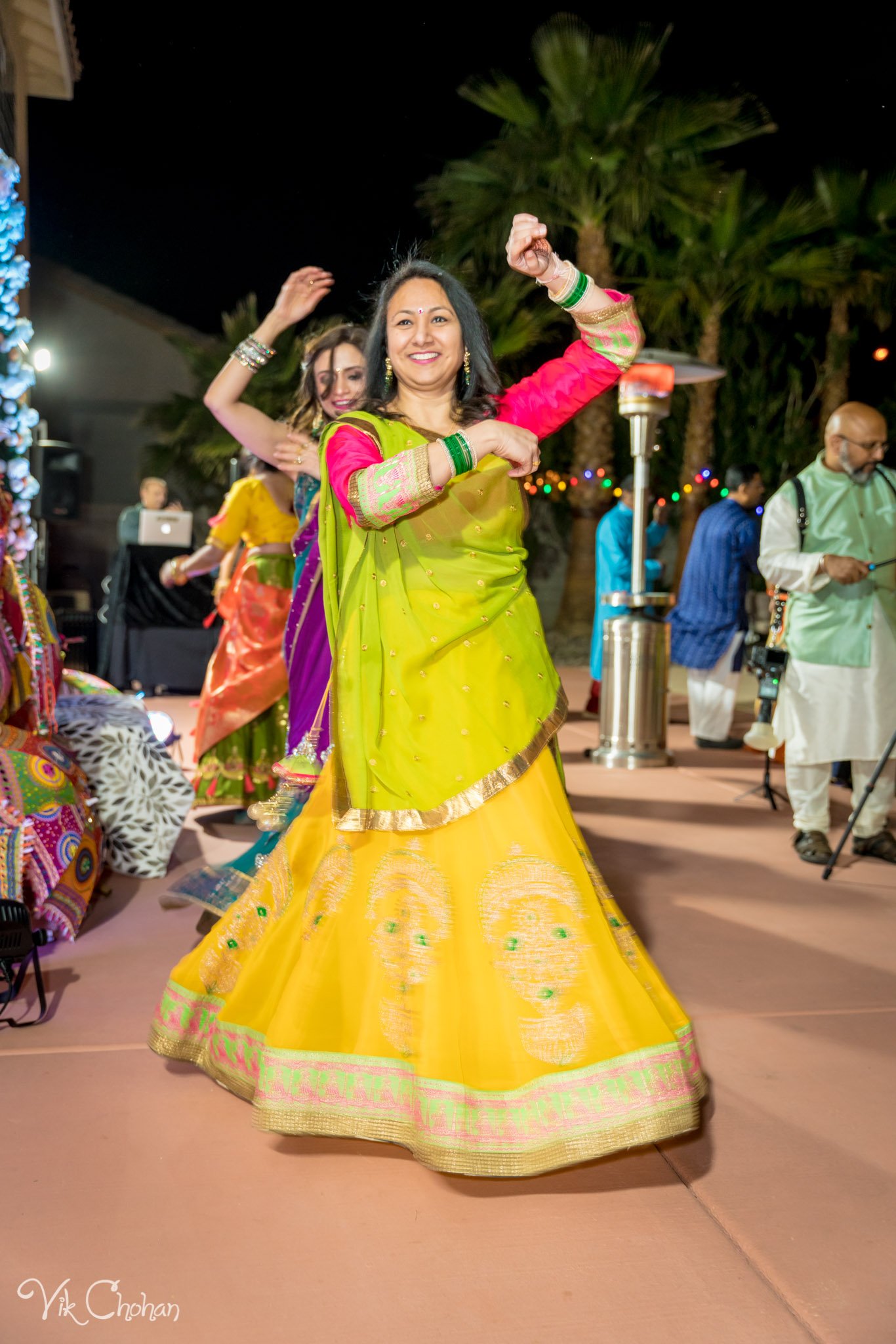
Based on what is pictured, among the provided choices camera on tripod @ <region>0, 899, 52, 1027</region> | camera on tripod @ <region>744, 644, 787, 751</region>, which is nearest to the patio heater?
camera on tripod @ <region>744, 644, 787, 751</region>

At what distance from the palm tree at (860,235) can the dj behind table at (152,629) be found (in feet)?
36.2

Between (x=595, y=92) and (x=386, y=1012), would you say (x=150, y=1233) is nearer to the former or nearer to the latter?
(x=386, y=1012)

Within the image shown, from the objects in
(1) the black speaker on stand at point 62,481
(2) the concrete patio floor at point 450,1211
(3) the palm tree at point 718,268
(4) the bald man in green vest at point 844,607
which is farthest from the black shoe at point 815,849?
(3) the palm tree at point 718,268

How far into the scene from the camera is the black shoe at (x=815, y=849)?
472cm

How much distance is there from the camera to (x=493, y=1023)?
212 cm

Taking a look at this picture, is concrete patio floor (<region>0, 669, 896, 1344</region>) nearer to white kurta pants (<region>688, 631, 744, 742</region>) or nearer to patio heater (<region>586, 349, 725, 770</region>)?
patio heater (<region>586, 349, 725, 770</region>)

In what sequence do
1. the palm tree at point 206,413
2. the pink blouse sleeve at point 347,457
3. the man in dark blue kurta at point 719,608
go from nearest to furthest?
the pink blouse sleeve at point 347,457, the man in dark blue kurta at point 719,608, the palm tree at point 206,413

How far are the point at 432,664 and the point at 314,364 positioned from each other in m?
1.44

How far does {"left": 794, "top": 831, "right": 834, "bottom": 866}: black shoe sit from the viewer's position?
4.72 m

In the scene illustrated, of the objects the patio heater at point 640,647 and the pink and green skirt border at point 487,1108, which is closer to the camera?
the pink and green skirt border at point 487,1108

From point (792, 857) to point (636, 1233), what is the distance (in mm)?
3083

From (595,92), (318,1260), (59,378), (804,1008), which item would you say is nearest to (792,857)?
(804,1008)

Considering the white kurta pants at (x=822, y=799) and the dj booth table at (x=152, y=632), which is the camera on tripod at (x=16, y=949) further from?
the dj booth table at (x=152, y=632)

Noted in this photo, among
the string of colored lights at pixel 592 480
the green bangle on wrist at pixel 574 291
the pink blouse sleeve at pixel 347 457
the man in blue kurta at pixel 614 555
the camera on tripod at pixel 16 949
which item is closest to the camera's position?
the pink blouse sleeve at pixel 347 457
